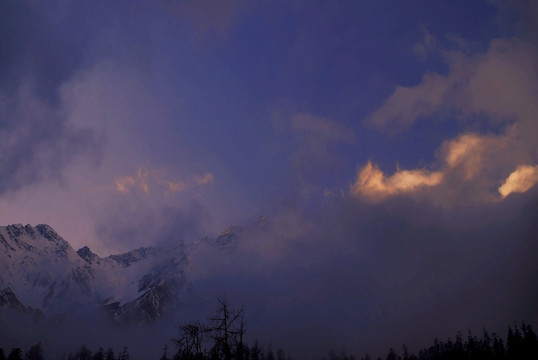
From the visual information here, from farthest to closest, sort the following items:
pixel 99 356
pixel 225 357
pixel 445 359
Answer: pixel 99 356 → pixel 445 359 → pixel 225 357

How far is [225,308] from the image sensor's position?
29.3 metres

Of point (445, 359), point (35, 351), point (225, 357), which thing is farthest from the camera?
point (35, 351)

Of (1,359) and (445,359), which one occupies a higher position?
(1,359)

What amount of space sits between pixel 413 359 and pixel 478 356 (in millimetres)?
45551

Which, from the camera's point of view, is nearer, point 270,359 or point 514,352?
point 514,352

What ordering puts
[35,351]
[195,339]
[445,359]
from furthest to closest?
[35,351]
[445,359]
[195,339]

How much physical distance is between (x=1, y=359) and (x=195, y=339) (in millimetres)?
33299

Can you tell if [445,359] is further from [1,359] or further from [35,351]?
[35,351]

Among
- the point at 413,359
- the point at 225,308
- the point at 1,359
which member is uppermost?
the point at 225,308

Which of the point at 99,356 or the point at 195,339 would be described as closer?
the point at 195,339

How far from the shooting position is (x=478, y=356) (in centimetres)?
9175

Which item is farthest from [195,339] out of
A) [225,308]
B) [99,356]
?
[99,356]

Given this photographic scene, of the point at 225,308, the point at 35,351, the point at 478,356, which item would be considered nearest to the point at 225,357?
the point at 225,308

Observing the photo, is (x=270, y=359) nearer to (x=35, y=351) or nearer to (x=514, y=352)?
(x=514, y=352)
